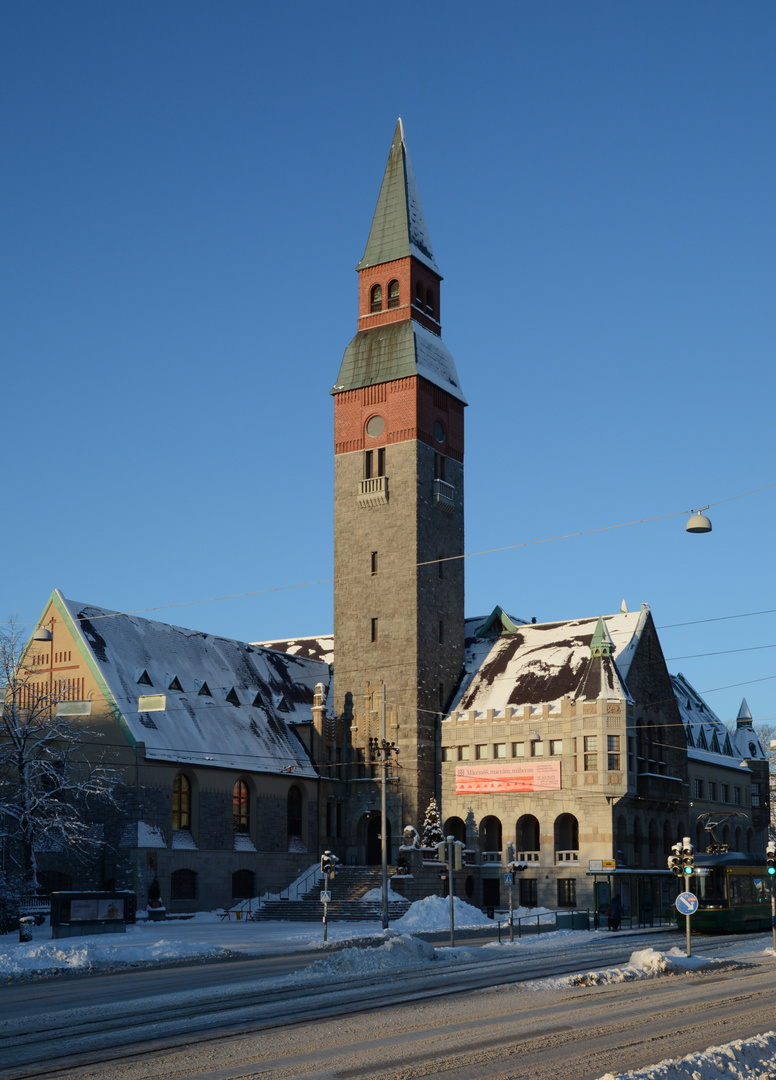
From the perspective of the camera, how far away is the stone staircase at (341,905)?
190 ft

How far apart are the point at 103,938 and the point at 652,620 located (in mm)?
39329

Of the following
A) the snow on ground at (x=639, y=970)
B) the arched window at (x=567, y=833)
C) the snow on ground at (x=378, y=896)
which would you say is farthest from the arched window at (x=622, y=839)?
the snow on ground at (x=639, y=970)

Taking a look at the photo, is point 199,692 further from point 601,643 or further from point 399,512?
point 601,643

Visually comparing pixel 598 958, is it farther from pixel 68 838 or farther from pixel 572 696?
pixel 572 696

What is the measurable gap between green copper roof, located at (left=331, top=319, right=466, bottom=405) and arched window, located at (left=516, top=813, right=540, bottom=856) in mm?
25728

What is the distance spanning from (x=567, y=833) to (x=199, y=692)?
2161cm

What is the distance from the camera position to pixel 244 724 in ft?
215

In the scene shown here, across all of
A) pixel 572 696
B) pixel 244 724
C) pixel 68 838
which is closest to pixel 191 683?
pixel 244 724

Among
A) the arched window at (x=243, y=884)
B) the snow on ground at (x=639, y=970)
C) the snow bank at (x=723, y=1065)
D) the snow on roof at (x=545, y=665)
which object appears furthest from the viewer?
the snow on roof at (x=545, y=665)

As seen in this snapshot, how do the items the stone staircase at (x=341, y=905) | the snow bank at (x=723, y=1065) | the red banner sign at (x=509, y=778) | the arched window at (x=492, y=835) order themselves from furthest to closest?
the arched window at (x=492, y=835) < the red banner sign at (x=509, y=778) < the stone staircase at (x=341, y=905) < the snow bank at (x=723, y=1065)

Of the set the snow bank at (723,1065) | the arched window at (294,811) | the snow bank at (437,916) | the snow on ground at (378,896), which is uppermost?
the arched window at (294,811)

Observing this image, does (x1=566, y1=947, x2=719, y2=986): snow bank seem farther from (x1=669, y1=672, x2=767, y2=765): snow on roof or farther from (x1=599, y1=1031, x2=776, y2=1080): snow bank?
(x1=669, y1=672, x2=767, y2=765): snow on roof

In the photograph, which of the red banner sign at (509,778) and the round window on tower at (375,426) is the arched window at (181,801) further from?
the round window on tower at (375,426)

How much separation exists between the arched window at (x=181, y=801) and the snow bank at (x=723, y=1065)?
44.7 meters
